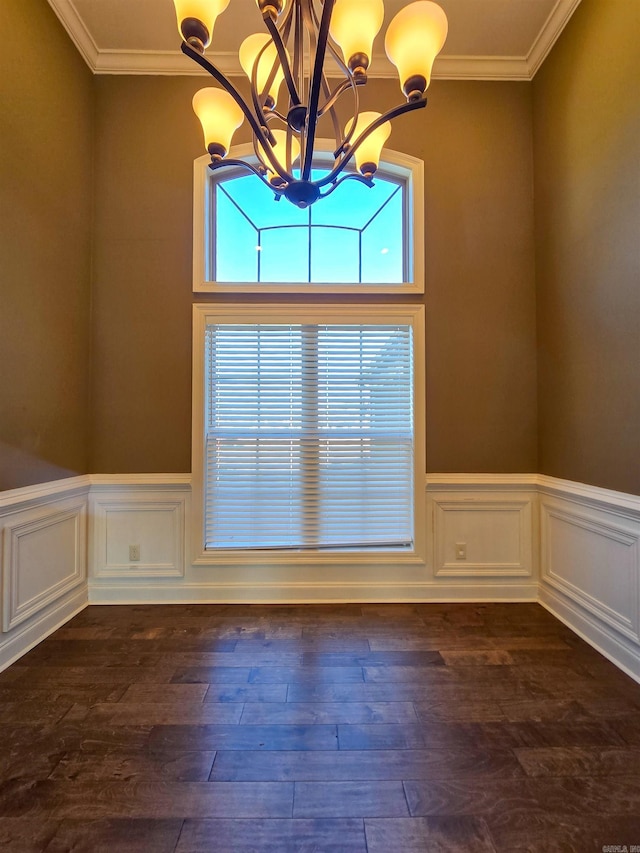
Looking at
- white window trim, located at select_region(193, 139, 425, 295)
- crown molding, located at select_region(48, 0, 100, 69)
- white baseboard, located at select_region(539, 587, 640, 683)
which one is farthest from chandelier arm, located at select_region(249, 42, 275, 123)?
white baseboard, located at select_region(539, 587, 640, 683)

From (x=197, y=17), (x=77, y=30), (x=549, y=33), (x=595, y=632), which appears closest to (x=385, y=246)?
(x=549, y=33)

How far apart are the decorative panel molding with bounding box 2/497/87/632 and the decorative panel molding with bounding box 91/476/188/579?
0.11 meters

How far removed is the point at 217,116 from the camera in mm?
1663

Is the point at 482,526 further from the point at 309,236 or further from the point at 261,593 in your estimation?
the point at 309,236

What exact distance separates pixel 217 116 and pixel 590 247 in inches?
82.2

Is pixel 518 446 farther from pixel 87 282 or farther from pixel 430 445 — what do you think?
pixel 87 282

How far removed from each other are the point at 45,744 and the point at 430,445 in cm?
249

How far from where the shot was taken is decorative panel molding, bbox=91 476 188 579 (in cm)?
274

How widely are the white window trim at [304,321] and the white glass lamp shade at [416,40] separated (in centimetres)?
149

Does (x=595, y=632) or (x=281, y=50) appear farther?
(x=595, y=632)

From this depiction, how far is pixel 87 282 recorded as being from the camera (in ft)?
8.96

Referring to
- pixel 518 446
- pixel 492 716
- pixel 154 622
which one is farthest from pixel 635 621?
pixel 154 622

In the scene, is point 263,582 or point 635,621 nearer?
point 635,621

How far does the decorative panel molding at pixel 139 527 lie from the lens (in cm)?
274
